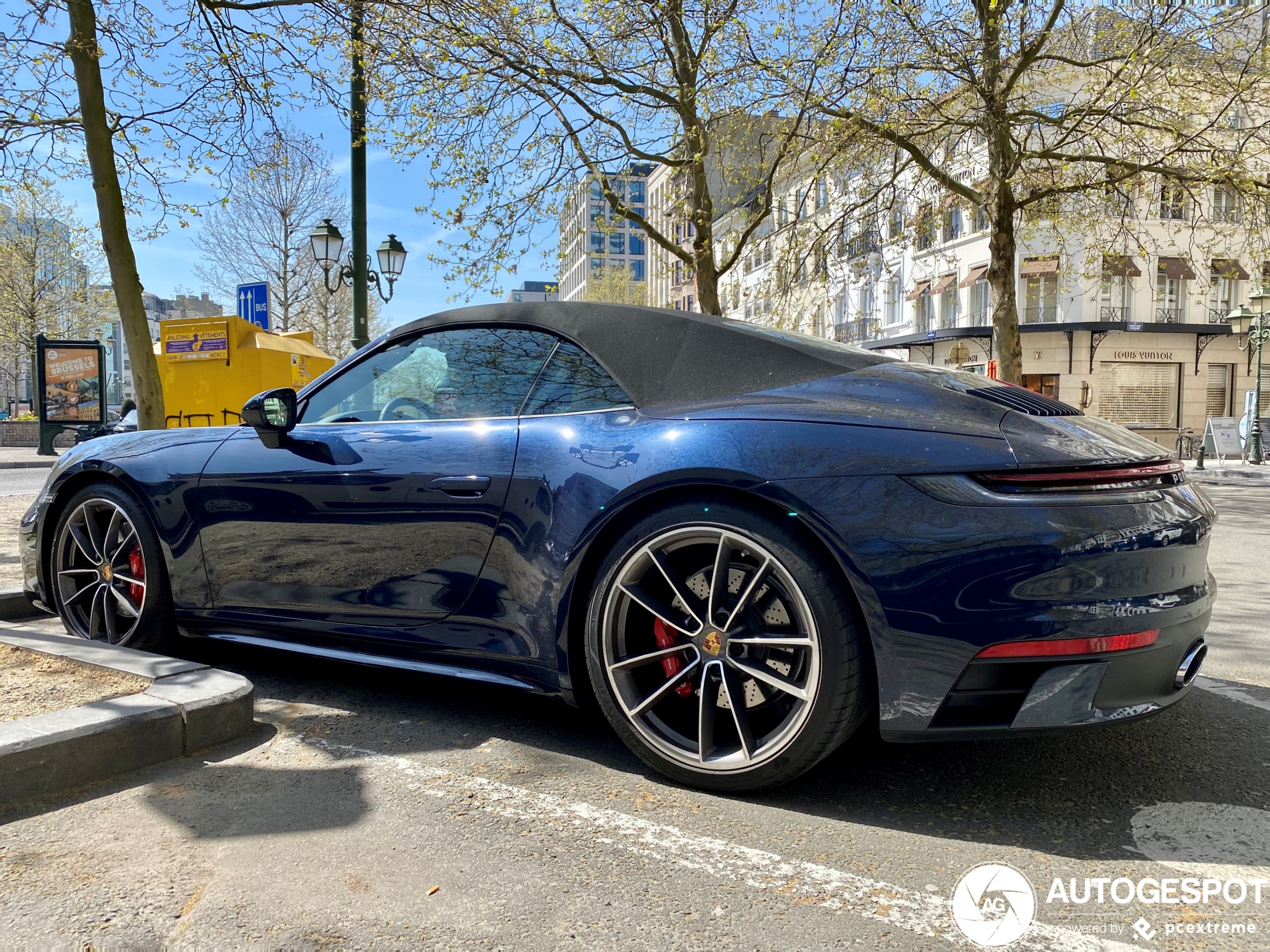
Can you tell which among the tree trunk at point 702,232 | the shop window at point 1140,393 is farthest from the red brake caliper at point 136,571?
the shop window at point 1140,393

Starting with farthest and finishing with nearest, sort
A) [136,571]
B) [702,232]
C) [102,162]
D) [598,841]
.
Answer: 1. [702,232]
2. [102,162]
3. [136,571]
4. [598,841]

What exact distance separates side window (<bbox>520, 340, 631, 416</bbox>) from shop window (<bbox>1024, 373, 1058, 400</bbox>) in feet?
104

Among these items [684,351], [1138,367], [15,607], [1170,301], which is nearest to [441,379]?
[684,351]

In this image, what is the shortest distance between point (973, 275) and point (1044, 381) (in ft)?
14.9

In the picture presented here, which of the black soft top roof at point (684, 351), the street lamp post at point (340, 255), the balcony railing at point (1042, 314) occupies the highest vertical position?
the balcony railing at point (1042, 314)

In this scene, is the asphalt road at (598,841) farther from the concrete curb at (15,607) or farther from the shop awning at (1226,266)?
the shop awning at (1226,266)

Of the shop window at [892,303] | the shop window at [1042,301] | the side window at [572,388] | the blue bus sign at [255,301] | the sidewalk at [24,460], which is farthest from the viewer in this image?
the shop window at [892,303]

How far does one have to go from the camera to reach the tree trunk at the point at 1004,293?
15.0 m

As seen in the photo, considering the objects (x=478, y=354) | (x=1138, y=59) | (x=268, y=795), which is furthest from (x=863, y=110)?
(x=268, y=795)

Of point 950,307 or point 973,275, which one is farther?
point 950,307

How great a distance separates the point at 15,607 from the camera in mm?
4539

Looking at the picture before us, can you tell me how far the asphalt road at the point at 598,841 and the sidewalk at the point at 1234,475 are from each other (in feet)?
53.3

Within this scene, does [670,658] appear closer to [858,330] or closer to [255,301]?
[255,301]

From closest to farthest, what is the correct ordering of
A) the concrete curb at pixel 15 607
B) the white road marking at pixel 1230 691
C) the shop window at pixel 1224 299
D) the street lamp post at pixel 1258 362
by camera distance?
the white road marking at pixel 1230 691 < the concrete curb at pixel 15 607 < the street lamp post at pixel 1258 362 < the shop window at pixel 1224 299
